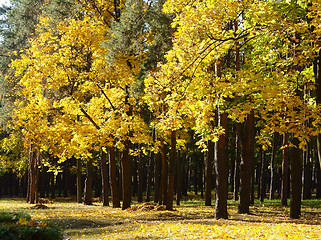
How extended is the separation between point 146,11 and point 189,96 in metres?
8.55

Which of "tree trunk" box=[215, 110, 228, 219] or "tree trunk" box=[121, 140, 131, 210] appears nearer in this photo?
"tree trunk" box=[215, 110, 228, 219]

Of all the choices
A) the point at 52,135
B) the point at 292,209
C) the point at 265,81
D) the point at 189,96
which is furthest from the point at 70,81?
the point at 292,209

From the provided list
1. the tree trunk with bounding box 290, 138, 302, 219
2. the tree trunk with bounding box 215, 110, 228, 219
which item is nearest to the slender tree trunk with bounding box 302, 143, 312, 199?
the tree trunk with bounding box 290, 138, 302, 219

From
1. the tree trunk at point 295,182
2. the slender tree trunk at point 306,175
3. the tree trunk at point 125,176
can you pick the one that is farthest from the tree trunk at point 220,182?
the slender tree trunk at point 306,175

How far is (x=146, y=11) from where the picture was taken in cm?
1872

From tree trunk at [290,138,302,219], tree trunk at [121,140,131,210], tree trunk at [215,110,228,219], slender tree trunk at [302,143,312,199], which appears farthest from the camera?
slender tree trunk at [302,143,312,199]

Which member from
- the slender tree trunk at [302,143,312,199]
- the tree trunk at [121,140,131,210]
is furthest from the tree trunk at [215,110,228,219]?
the slender tree trunk at [302,143,312,199]

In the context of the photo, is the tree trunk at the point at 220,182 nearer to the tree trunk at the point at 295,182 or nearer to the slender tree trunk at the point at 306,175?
the tree trunk at the point at 295,182

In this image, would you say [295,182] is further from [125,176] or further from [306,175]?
[306,175]

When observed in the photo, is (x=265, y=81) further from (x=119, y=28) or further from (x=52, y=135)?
(x=52, y=135)

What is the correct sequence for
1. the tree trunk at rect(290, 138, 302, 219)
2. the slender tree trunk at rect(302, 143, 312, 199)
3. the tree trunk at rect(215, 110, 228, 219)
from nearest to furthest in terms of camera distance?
the tree trunk at rect(215, 110, 228, 219)
the tree trunk at rect(290, 138, 302, 219)
the slender tree trunk at rect(302, 143, 312, 199)

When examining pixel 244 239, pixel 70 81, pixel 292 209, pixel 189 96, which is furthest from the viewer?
pixel 70 81

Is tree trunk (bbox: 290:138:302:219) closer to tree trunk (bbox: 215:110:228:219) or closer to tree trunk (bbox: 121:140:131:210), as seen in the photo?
tree trunk (bbox: 215:110:228:219)

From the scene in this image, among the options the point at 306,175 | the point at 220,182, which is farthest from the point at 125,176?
the point at 306,175
